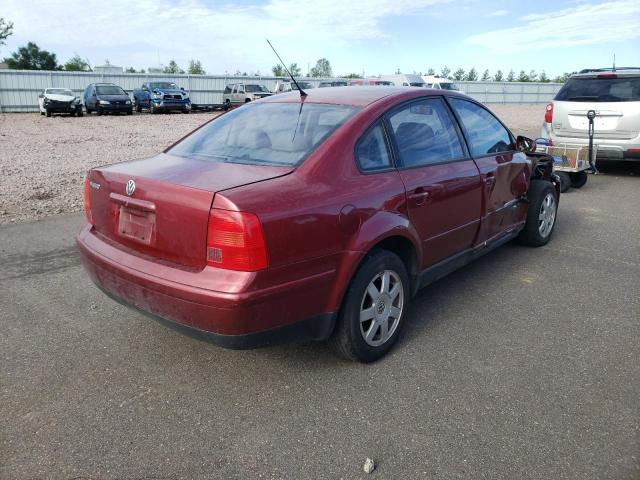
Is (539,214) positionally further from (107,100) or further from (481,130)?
(107,100)

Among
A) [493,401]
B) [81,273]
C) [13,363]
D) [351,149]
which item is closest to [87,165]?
[81,273]

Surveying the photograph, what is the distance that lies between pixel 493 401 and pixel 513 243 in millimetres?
3217

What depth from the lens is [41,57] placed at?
6388 cm

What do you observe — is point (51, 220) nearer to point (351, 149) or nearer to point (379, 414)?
point (351, 149)

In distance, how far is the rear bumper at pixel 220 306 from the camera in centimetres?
263

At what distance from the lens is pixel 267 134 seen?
3.46m

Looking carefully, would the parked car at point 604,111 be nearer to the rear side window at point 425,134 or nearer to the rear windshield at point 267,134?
the rear side window at point 425,134

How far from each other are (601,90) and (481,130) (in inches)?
233

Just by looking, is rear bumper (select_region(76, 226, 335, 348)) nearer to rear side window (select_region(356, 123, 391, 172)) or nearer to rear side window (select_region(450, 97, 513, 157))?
rear side window (select_region(356, 123, 391, 172))

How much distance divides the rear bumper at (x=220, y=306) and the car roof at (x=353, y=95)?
134 centimetres

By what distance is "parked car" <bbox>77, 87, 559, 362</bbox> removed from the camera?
266 cm

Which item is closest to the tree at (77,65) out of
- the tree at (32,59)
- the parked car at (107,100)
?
the tree at (32,59)

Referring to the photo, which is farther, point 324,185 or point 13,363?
point 13,363

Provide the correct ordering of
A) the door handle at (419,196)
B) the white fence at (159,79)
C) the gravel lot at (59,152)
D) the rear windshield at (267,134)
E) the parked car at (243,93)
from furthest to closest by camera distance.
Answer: the parked car at (243,93), the white fence at (159,79), the gravel lot at (59,152), the door handle at (419,196), the rear windshield at (267,134)
